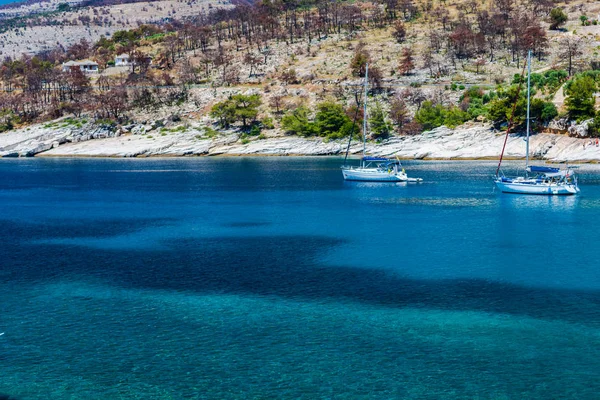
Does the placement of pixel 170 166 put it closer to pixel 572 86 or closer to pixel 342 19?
pixel 572 86

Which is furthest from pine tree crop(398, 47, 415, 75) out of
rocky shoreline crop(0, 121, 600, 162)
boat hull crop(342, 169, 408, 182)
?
boat hull crop(342, 169, 408, 182)

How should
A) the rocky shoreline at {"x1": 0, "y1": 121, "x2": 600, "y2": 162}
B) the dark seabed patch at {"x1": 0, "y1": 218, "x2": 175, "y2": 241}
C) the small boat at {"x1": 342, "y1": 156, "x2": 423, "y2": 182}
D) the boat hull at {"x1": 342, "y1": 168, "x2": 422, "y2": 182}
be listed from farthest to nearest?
the rocky shoreline at {"x1": 0, "y1": 121, "x2": 600, "y2": 162}
the boat hull at {"x1": 342, "y1": 168, "x2": 422, "y2": 182}
the small boat at {"x1": 342, "y1": 156, "x2": 423, "y2": 182}
the dark seabed patch at {"x1": 0, "y1": 218, "x2": 175, "y2": 241}

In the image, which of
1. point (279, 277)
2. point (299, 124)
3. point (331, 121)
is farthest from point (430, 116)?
point (279, 277)

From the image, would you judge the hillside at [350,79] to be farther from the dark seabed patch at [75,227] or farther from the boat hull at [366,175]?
the dark seabed patch at [75,227]

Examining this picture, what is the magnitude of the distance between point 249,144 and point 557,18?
86.0 m

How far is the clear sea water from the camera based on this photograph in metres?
29.2

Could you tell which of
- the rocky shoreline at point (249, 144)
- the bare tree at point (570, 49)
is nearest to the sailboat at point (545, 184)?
the rocky shoreline at point (249, 144)

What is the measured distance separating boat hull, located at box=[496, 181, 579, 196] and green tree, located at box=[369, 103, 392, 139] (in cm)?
5462

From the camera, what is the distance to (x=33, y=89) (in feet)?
588

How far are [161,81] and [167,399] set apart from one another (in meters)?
156

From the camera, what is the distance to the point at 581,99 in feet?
384

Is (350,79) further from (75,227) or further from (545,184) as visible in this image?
(75,227)

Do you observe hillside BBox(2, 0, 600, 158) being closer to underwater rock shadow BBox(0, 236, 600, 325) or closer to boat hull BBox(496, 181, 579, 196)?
boat hull BBox(496, 181, 579, 196)

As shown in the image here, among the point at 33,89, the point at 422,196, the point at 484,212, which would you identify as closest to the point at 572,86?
the point at 422,196
